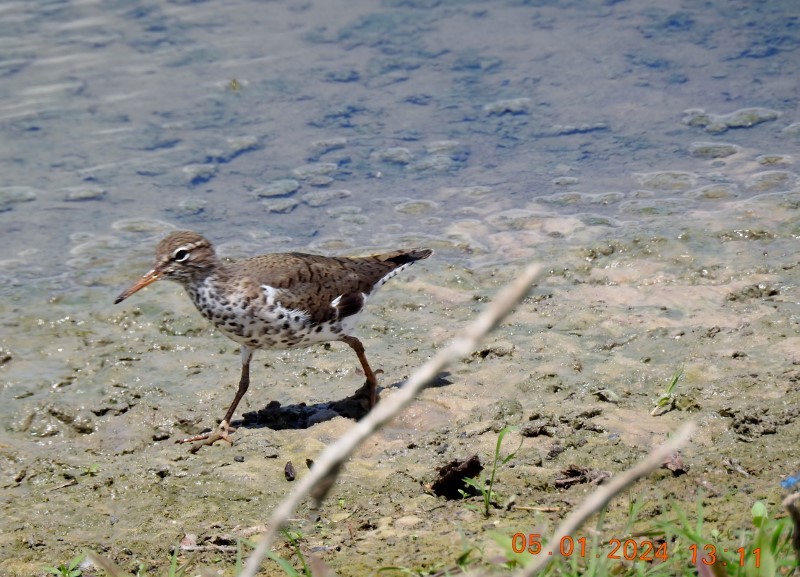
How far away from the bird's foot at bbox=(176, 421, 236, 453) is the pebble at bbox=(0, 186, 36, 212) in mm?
5394

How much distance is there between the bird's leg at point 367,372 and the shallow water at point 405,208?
253mm

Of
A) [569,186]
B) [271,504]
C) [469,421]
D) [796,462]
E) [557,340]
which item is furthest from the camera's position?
[569,186]

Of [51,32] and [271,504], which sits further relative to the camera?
[51,32]

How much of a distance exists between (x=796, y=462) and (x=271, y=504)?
8.83ft

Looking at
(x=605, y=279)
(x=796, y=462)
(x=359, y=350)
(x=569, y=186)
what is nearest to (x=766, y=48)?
(x=569, y=186)

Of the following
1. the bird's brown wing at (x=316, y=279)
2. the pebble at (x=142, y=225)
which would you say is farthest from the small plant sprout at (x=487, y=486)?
the pebble at (x=142, y=225)

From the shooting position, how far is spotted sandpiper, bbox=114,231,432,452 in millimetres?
6504

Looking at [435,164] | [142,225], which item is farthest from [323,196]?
[142,225]

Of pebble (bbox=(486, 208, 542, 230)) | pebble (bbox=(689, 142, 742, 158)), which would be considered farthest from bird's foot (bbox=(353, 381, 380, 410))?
pebble (bbox=(689, 142, 742, 158))

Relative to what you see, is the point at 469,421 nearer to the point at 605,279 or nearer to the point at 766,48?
the point at 605,279

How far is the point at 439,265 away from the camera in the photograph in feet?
30.0

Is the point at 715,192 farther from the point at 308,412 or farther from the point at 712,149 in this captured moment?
the point at 308,412

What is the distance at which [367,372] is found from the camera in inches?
272
